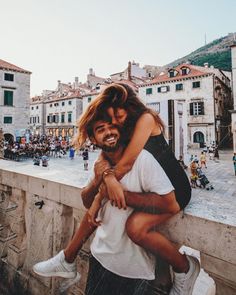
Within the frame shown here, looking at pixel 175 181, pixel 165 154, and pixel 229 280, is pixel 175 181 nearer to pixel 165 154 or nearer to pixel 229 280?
pixel 165 154

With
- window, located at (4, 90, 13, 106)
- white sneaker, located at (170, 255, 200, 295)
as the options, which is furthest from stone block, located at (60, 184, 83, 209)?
window, located at (4, 90, 13, 106)

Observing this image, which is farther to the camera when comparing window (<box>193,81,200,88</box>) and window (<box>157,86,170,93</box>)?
window (<box>157,86,170,93</box>)

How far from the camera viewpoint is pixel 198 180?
10.5 meters

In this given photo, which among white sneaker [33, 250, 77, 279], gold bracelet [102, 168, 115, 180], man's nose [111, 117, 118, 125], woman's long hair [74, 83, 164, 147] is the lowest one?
white sneaker [33, 250, 77, 279]

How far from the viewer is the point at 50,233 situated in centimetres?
235

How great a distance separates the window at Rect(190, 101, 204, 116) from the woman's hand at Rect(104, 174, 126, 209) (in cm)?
3344

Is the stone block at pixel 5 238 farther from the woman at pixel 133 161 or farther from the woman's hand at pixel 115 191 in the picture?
the woman's hand at pixel 115 191

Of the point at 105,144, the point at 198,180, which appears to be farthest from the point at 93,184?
the point at 198,180

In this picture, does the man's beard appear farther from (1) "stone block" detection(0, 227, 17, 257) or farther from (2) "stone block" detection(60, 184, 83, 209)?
(1) "stone block" detection(0, 227, 17, 257)

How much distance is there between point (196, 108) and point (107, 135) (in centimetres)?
3368

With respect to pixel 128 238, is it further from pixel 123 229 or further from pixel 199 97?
pixel 199 97

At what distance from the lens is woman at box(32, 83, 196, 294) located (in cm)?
141

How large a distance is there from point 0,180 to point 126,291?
94.3 inches

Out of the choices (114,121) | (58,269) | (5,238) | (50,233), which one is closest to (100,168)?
A: (114,121)
